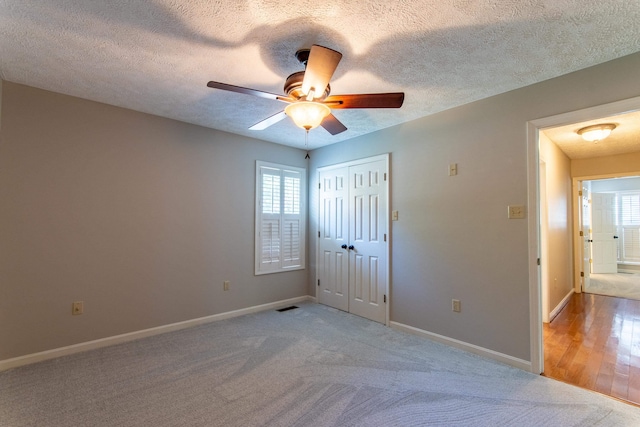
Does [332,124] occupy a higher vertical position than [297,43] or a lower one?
lower

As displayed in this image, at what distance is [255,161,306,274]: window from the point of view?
423cm

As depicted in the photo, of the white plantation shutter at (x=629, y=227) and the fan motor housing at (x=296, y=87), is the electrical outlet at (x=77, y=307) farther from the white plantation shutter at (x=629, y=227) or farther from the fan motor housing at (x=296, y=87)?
the white plantation shutter at (x=629, y=227)

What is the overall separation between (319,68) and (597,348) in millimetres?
3753

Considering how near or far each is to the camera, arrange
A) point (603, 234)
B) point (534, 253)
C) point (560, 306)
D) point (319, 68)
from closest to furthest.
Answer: point (319, 68)
point (534, 253)
point (560, 306)
point (603, 234)

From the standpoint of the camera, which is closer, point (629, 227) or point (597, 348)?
point (597, 348)

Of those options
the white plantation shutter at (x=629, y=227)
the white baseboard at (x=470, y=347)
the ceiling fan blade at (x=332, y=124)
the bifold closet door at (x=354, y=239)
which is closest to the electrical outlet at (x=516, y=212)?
the white baseboard at (x=470, y=347)

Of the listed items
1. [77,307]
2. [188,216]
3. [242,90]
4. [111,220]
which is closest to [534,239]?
[242,90]

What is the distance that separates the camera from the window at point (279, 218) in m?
4.23

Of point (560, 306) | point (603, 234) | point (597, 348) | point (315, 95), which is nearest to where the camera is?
point (315, 95)

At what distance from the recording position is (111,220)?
3055 mm

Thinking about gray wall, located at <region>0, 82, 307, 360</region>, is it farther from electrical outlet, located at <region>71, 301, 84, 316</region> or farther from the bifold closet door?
the bifold closet door

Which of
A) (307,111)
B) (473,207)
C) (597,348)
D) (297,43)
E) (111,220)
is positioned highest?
(297,43)

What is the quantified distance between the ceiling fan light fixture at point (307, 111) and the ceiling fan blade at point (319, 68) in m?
0.07

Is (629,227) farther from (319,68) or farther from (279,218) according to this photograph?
(319,68)
